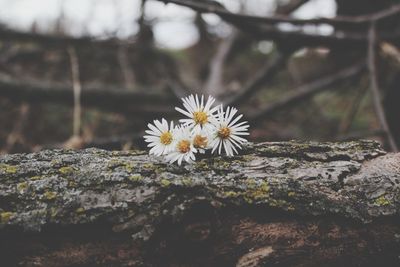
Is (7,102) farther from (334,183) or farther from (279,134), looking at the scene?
(334,183)

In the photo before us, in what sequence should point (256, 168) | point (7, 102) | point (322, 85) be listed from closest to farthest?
point (256, 168) < point (322, 85) < point (7, 102)

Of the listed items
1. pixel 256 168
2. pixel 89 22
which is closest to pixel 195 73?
pixel 89 22

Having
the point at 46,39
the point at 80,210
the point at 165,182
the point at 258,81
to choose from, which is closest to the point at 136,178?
the point at 165,182

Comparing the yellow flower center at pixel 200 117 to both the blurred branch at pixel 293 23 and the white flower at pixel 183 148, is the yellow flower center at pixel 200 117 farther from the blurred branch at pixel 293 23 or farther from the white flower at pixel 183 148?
the blurred branch at pixel 293 23

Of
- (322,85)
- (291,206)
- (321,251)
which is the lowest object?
(321,251)

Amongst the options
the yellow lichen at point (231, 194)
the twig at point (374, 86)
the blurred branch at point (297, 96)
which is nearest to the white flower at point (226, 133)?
the yellow lichen at point (231, 194)

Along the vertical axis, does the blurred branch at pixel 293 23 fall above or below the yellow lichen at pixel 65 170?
above

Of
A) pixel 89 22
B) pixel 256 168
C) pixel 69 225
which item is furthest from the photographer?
pixel 89 22
